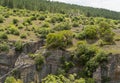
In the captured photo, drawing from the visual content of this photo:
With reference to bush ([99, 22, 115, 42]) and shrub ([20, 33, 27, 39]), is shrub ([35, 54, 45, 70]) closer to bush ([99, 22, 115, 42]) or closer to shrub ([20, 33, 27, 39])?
bush ([99, 22, 115, 42])

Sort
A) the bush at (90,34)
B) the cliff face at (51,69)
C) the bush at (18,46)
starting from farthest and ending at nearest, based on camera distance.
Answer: the bush at (18,46), the bush at (90,34), the cliff face at (51,69)

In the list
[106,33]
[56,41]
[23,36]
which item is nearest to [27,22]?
[23,36]

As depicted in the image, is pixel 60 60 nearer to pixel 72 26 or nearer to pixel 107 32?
pixel 107 32

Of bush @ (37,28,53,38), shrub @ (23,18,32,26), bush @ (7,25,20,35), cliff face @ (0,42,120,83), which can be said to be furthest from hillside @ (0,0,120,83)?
shrub @ (23,18,32,26)

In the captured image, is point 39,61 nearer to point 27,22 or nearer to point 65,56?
point 65,56

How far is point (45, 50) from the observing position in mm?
71375

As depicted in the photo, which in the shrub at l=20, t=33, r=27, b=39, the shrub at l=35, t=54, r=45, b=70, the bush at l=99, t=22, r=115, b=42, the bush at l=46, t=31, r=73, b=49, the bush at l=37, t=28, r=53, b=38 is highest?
the bush at l=99, t=22, r=115, b=42

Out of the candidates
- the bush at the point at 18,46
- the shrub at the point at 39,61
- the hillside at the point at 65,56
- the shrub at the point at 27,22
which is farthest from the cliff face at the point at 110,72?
the shrub at the point at 27,22

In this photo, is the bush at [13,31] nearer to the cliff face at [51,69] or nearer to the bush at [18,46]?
the bush at [18,46]

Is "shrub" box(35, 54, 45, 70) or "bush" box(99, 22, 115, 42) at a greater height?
"bush" box(99, 22, 115, 42)

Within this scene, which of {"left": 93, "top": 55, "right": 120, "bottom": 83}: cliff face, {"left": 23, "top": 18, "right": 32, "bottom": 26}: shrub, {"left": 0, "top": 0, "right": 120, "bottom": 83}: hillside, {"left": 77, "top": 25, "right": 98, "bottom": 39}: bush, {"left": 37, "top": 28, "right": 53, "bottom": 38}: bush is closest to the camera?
{"left": 93, "top": 55, "right": 120, "bottom": 83}: cliff face

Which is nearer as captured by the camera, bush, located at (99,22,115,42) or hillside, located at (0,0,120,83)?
hillside, located at (0,0,120,83)

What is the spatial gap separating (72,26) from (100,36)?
25727 mm

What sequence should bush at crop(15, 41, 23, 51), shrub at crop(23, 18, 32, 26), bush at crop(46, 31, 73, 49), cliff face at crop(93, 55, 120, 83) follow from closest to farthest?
cliff face at crop(93, 55, 120, 83)
bush at crop(46, 31, 73, 49)
bush at crop(15, 41, 23, 51)
shrub at crop(23, 18, 32, 26)
